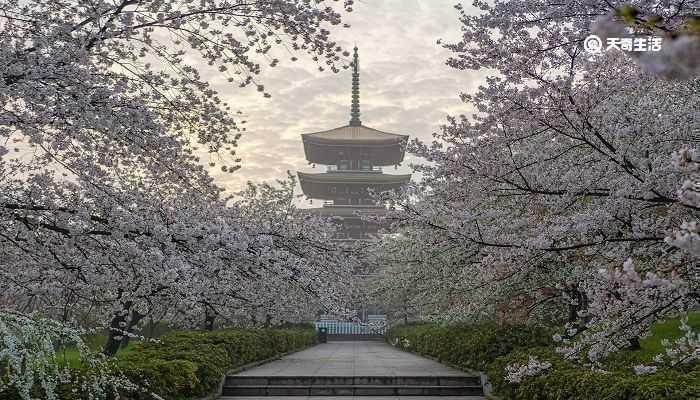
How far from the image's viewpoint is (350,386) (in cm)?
1206

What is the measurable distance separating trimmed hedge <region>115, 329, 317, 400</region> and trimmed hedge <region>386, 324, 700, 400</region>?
15.1 ft

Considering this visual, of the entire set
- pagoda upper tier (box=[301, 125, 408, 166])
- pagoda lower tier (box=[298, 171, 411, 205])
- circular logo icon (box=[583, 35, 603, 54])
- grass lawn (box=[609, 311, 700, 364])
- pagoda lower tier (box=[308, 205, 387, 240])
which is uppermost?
pagoda upper tier (box=[301, 125, 408, 166])

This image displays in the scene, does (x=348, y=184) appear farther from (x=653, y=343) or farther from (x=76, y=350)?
(x=653, y=343)

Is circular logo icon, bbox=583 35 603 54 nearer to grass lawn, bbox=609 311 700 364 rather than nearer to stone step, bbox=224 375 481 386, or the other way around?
grass lawn, bbox=609 311 700 364

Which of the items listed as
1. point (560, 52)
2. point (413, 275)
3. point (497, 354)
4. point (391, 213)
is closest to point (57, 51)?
point (391, 213)

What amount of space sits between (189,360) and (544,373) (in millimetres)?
5613

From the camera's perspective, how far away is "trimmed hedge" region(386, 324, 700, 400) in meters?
5.54

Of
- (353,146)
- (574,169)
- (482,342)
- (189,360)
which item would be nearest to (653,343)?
(482,342)

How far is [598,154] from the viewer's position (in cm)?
611

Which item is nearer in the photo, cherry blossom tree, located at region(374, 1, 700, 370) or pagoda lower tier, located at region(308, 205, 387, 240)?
cherry blossom tree, located at region(374, 1, 700, 370)

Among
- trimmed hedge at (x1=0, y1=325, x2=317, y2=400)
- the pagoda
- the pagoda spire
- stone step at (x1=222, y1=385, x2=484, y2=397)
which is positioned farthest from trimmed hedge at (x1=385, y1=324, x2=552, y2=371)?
the pagoda spire

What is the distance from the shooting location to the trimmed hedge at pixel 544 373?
554 cm

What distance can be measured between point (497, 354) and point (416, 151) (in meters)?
5.51

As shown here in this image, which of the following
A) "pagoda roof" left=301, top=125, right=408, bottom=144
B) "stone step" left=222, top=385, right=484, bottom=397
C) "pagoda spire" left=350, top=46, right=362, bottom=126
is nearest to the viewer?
"stone step" left=222, top=385, right=484, bottom=397
